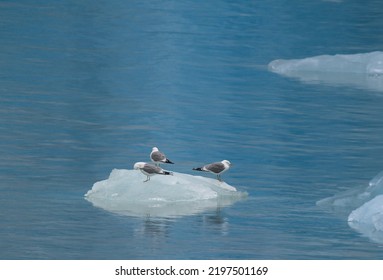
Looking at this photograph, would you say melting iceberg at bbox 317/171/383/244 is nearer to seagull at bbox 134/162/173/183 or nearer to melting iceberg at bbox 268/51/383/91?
seagull at bbox 134/162/173/183

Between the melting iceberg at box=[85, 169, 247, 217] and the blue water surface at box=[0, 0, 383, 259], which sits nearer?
the blue water surface at box=[0, 0, 383, 259]

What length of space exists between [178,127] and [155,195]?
622 cm

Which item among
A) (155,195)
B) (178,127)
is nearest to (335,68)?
(178,127)

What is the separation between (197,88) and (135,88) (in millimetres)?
1116

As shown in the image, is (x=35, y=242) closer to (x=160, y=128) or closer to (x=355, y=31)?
(x=160, y=128)

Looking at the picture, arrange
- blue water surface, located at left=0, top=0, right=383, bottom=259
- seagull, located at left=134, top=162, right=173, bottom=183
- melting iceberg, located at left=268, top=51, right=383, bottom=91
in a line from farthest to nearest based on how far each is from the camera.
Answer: melting iceberg, located at left=268, top=51, right=383, bottom=91
seagull, located at left=134, top=162, right=173, bottom=183
blue water surface, located at left=0, top=0, right=383, bottom=259

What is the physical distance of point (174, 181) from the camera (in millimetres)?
15875

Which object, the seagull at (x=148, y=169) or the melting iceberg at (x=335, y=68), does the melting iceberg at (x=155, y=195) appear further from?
the melting iceberg at (x=335, y=68)

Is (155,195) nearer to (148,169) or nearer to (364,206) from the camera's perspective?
(148,169)

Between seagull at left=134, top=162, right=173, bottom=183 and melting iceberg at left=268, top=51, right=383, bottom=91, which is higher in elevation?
melting iceberg at left=268, top=51, right=383, bottom=91

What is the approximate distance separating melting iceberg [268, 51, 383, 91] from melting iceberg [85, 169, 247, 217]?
42.7 ft

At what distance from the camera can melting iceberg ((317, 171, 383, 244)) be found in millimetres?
14922

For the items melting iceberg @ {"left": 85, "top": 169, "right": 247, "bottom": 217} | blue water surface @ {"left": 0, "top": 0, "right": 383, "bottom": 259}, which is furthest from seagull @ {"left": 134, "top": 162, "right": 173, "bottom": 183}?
blue water surface @ {"left": 0, "top": 0, "right": 383, "bottom": 259}

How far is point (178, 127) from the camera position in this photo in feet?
71.9
